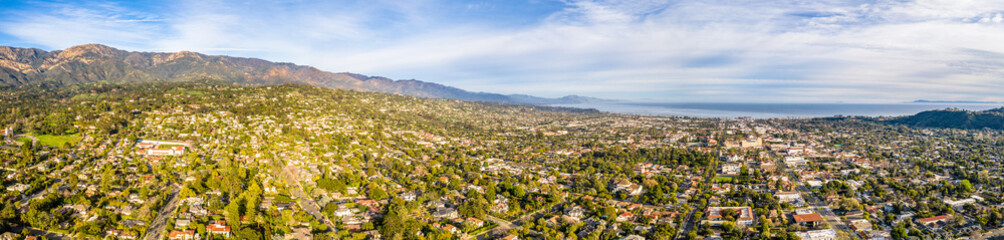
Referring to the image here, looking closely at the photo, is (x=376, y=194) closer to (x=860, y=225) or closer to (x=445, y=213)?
(x=445, y=213)

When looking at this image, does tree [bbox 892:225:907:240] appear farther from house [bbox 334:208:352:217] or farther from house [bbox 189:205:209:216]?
house [bbox 189:205:209:216]

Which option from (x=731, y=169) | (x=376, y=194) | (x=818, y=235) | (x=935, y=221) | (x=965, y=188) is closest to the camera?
(x=818, y=235)

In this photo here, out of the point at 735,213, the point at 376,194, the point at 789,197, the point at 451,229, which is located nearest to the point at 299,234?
the point at 376,194

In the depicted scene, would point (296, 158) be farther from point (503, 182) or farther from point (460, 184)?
point (503, 182)

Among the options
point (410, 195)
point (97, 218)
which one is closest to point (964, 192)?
point (410, 195)

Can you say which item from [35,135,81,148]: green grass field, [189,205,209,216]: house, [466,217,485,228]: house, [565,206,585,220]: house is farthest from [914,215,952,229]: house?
[35,135,81,148]: green grass field

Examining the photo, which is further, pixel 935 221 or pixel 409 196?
pixel 409 196

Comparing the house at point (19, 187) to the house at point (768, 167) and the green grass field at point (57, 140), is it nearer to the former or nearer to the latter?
the green grass field at point (57, 140)
